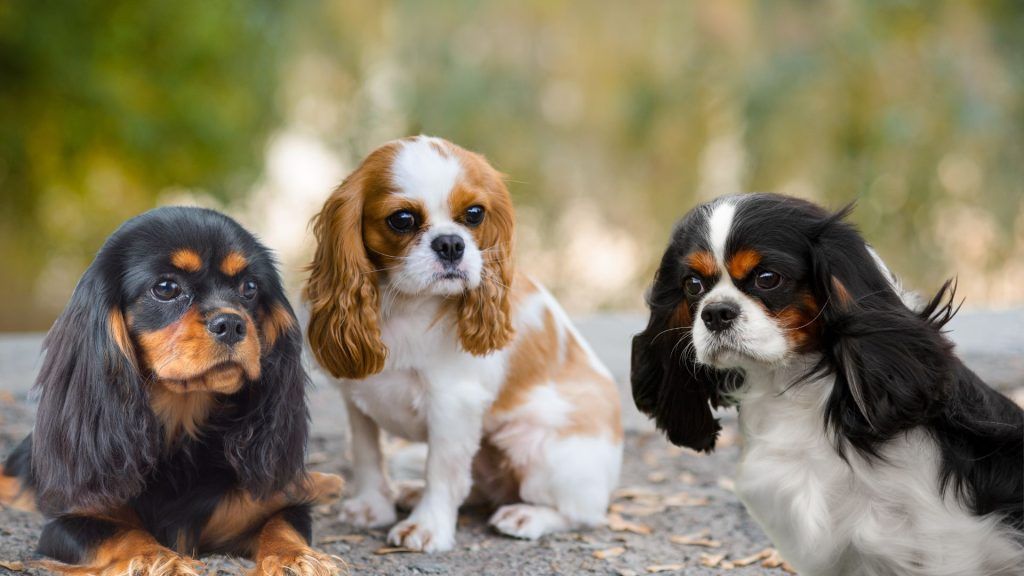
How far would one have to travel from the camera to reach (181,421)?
2693mm

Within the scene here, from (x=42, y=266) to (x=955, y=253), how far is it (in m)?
9.23

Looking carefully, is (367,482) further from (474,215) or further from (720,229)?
(720,229)

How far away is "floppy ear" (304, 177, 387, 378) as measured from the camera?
3131 millimetres

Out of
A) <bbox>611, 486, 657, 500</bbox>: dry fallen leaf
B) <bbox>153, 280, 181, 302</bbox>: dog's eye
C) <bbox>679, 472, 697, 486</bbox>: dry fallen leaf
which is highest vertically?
<bbox>153, 280, 181, 302</bbox>: dog's eye

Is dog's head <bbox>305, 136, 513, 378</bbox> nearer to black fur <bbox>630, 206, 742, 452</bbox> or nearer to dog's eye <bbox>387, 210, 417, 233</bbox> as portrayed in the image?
dog's eye <bbox>387, 210, 417, 233</bbox>

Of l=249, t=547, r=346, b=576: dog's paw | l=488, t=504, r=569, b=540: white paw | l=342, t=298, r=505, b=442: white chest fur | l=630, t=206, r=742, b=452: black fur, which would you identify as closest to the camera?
l=249, t=547, r=346, b=576: dog's paw

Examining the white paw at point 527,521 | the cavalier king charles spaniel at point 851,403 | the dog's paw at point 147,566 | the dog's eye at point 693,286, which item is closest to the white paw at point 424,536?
the white paw at point 527,521

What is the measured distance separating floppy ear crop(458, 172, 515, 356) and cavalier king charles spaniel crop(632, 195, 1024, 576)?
71cm

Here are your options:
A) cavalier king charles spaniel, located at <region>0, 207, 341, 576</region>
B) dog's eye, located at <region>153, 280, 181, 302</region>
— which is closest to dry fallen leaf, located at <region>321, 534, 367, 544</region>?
cavalier king charles spaniel, located at <region>0, 207, 341, 576</region>

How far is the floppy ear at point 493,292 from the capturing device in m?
A: 3.21

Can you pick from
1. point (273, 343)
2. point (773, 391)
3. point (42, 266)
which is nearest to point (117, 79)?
point (42, 266)

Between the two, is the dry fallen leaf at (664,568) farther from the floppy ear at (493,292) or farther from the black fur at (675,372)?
the floppy ear at (493,292)

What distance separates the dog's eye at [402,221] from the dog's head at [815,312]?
0.83 metres

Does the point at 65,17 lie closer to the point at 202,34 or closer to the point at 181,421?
the point at 202,34
